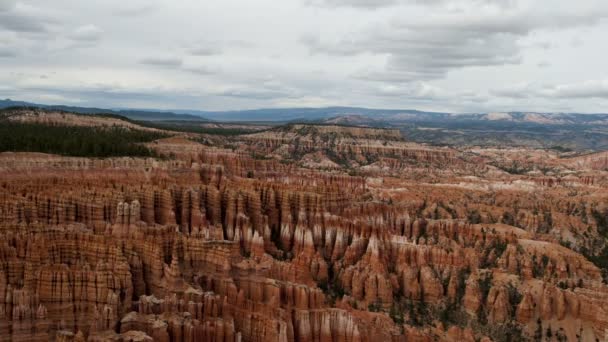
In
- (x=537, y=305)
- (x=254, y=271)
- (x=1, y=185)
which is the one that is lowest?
(x=537, y=305)

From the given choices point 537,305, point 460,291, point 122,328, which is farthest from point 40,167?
point 537,305

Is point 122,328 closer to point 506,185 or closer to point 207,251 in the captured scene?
point 207,251

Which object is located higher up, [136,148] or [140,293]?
[136,148]

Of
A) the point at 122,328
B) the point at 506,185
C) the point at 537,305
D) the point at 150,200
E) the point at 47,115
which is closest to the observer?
the point at 122,328

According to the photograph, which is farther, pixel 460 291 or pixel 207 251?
pixel 460 291

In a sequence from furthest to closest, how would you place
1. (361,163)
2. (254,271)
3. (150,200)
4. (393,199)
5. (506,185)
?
(361,163) < (506,185) < (393,199) < (150,200) < (254,271)

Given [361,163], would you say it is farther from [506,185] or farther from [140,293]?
[140,293]
